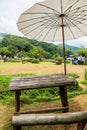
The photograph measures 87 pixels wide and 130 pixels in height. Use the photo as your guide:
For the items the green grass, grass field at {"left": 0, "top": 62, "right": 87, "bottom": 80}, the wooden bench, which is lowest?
grass field at {"left": 0, "top": 62, "right": 87, "bottom": 80}

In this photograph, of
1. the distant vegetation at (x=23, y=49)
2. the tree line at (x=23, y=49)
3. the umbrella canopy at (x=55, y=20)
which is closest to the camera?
the umbrella canopy at (x=55, y=20)

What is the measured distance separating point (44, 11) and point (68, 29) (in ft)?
4.48

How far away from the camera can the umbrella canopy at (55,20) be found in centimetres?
662

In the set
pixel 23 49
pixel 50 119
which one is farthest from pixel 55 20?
pixel 23 49

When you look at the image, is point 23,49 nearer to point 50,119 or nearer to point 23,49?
point 23,49

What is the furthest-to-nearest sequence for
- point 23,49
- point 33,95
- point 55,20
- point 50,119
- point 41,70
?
→ point 23,49, point 41,70, point 33,95, point 55,20, point 50,119

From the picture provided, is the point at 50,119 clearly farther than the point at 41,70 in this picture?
No

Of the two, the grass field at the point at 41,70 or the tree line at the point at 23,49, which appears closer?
the grass field at the point at 41,70

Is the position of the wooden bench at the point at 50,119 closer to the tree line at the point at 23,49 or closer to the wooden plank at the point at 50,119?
the wooden plank at the point at 50,119

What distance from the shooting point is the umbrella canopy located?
261 inches

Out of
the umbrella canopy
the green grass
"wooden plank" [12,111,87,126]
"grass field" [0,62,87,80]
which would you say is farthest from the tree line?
"wooden plank" [12,111,87,126]

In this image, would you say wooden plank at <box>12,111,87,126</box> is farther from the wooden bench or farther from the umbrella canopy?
the umbrella canopy

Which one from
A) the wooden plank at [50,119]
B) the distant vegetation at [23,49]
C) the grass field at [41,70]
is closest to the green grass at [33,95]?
Answer: the wooden plank at [50,119]

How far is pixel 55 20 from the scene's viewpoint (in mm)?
7281
